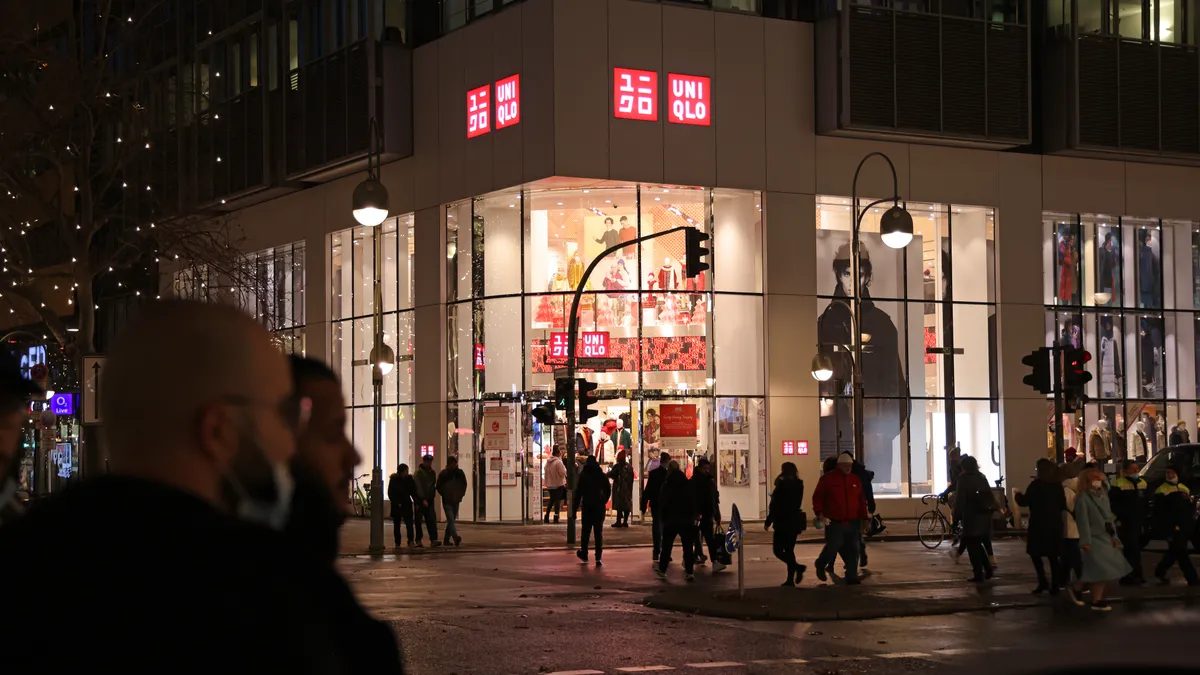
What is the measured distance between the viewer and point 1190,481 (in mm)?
28250

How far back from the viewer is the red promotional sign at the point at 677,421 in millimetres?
39094

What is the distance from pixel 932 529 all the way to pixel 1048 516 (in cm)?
1046

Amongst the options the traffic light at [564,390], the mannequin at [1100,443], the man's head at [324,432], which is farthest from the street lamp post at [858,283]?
the man's head at [324,432]

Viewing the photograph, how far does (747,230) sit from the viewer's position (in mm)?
40062

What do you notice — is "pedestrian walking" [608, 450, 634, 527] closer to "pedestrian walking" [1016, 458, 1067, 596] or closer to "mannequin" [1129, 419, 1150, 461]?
"mannequin" [1129, 419, 1150, 461]

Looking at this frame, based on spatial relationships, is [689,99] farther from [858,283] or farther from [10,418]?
[10,418]

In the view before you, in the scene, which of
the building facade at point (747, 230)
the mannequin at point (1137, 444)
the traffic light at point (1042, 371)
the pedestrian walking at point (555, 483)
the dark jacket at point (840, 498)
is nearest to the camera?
the dark jacket at point (840, 498)

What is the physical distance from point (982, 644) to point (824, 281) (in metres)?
26.6

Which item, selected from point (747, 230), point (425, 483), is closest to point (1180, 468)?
point (747, 230)

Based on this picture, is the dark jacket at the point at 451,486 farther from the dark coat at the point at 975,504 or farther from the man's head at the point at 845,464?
the dark coat at the point at 975,504

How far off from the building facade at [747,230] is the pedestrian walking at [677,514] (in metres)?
13.8

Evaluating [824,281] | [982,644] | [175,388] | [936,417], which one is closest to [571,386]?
[824,281]

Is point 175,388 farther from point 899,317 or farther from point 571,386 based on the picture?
point 899,317

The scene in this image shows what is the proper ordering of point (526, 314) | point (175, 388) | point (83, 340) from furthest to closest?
1. point (526, 314)
2. point (83, 340)
3. point (175, 388)
